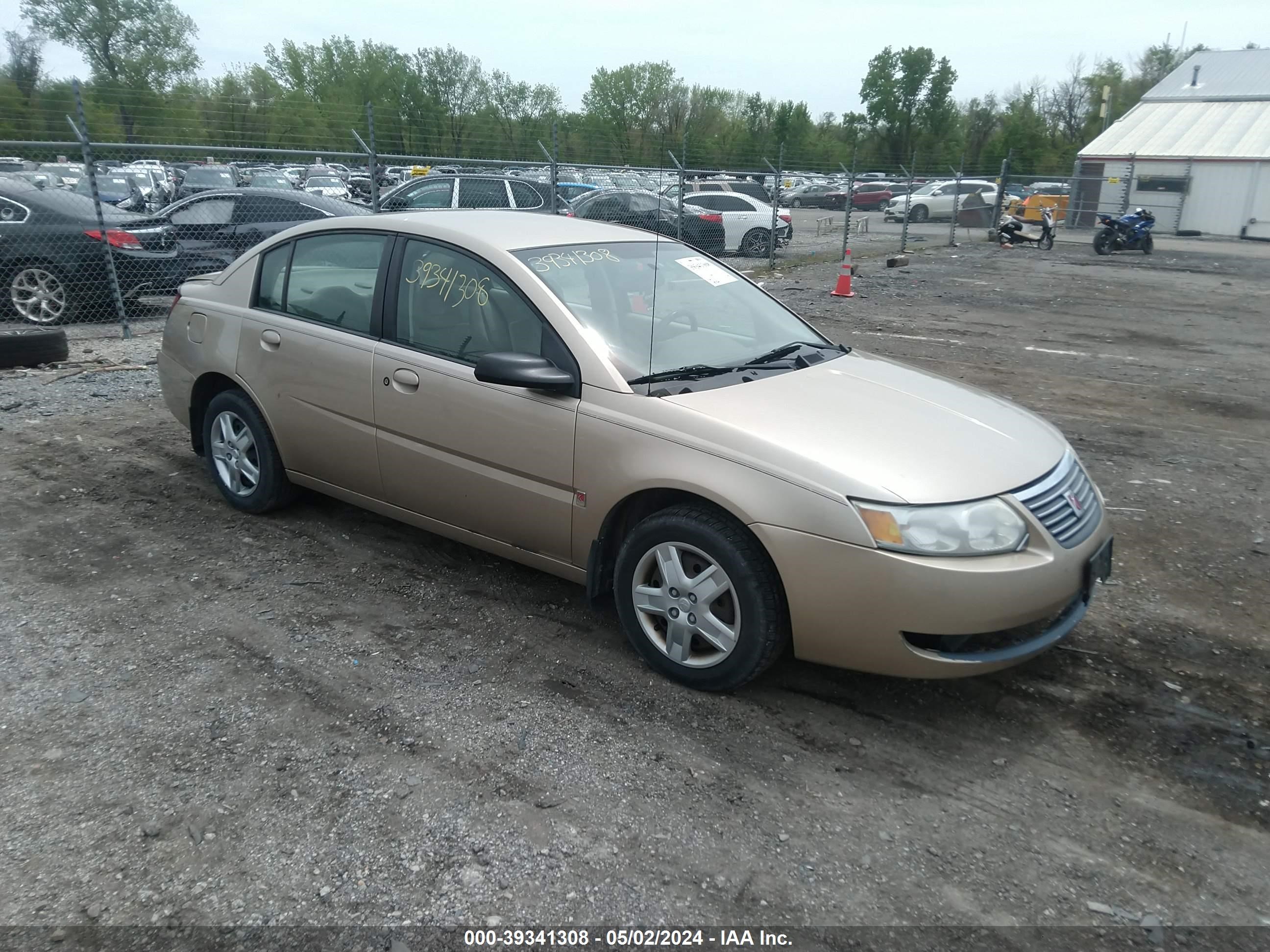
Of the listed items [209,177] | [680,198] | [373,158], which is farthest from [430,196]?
[209,177]

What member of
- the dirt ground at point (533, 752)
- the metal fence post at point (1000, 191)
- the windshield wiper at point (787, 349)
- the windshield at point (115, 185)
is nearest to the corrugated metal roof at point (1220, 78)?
the metal fence post at point (1000, 191)

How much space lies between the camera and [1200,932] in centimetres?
243

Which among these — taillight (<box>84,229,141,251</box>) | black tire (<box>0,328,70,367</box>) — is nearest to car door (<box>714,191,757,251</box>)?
taillight (<box>84,229,141,251</box>)

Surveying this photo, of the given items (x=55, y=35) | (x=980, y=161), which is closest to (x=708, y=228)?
(x=980, y=161)

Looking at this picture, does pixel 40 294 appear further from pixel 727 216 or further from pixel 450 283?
pixel 727 216

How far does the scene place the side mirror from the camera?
354 centimetres

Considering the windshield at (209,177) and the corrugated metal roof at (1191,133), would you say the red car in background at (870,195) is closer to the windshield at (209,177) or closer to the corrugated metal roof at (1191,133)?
the corrugated metal roof at (1191,133)

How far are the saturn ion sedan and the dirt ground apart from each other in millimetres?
316

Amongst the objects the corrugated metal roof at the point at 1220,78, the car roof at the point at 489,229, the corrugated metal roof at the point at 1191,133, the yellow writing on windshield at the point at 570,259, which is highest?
the corrugated metal roof at the point at 1220,78

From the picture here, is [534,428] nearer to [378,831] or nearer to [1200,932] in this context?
[378,831]

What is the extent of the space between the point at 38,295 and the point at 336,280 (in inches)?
284

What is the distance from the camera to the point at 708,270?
4.62 m

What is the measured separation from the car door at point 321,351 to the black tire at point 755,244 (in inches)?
614

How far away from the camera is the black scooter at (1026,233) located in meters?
24.4
